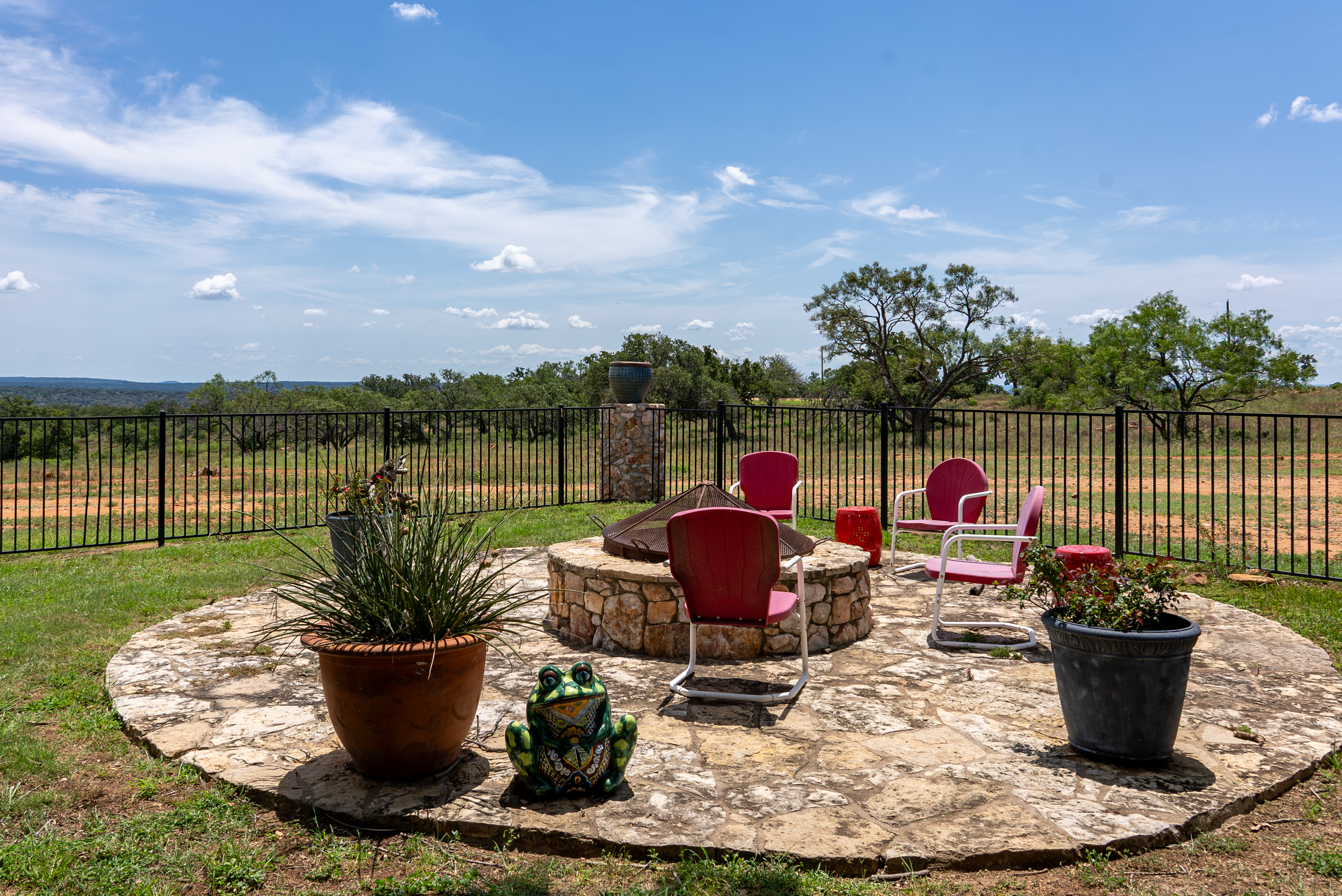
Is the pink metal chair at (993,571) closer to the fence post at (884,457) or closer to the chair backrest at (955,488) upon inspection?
the chair backrest at (955,488)

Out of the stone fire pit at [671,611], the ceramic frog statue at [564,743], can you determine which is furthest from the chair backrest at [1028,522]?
the ceramic frog statue at [564,743]

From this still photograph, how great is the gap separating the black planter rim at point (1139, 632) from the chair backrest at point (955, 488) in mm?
3264

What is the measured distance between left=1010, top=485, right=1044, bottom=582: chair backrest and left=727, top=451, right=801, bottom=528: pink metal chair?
95.5 inches

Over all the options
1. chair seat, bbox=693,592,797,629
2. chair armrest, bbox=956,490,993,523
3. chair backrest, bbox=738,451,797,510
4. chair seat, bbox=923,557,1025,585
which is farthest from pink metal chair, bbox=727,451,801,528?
chair seat, bbox=693,592,797,629

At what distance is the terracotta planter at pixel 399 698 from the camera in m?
2.74

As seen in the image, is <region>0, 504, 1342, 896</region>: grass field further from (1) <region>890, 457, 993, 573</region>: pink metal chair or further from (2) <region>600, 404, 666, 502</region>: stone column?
(2) <region>600, 404, 666, 502</region>: stone column

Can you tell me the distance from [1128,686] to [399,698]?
2.63 m

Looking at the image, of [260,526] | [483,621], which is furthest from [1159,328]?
[483,621]

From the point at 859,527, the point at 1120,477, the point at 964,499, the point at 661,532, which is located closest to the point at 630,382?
the point at 859,527

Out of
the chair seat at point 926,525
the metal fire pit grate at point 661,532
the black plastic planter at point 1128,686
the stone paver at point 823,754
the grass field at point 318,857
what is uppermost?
the metal fire pit grate at point 661,532

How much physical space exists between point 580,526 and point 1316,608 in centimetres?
628

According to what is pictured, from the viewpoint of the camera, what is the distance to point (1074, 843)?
8.14 ft

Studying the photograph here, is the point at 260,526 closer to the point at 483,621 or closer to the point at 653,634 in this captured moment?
the point at 653,634

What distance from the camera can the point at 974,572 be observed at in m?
4.86
